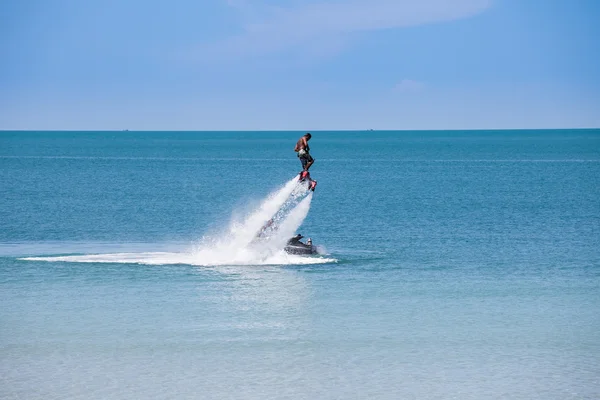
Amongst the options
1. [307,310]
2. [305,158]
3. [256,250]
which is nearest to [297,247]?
[256,250]

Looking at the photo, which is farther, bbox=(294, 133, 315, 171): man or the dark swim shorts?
the dark swim shorts

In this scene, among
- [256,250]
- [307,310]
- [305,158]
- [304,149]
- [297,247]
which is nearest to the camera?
[307,310]

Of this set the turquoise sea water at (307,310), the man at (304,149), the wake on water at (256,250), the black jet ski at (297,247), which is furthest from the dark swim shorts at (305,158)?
the black jet ski at (297,247)

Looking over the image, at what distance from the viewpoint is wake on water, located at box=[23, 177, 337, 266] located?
44.5 m

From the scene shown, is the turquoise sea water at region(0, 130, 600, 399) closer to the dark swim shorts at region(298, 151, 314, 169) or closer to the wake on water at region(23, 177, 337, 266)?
the wake on water at region(23, 177, 337, 266)

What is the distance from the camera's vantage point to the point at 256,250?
4506cm

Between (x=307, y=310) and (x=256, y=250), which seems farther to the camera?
(x=256, y=250)

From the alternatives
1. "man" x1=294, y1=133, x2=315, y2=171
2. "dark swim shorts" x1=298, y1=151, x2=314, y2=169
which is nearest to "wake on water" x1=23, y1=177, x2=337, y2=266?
"dark swim shorts" x1=298, y1=151, x2=314, y2=169

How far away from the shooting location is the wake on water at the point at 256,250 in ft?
146

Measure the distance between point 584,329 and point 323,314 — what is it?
8.37m

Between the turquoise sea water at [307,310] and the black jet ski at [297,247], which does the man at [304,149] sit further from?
the black jet ski at [297,247]

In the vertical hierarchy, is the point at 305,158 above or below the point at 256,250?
above

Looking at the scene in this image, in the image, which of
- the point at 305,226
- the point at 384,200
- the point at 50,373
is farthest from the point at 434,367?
the point at 384,200

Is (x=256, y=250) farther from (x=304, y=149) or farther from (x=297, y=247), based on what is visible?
(x=304, y=149)
